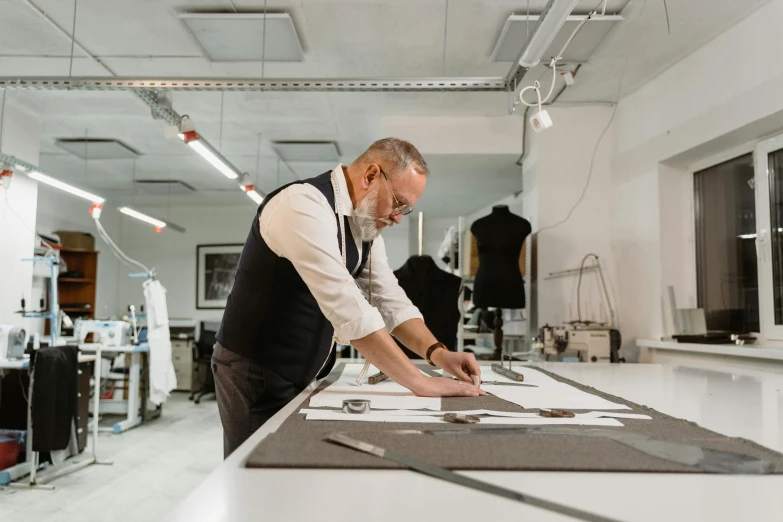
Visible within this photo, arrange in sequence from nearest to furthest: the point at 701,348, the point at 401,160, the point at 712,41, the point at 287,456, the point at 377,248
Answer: the point at 287,456, the point at 401,160, the point at 377,248, the point at 701,348, the point at 712,41

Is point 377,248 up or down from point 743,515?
up

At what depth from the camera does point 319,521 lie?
0.60m

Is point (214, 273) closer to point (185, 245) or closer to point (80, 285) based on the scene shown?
point (185, 245)

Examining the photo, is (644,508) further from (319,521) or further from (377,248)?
(377,248)

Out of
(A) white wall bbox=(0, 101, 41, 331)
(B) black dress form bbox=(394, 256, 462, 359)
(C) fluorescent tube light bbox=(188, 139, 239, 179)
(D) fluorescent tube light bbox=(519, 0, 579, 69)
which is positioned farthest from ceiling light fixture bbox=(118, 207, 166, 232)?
(D) fluorescent tube light bbox=(519, 0, 579, 69)

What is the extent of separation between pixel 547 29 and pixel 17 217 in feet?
16.8

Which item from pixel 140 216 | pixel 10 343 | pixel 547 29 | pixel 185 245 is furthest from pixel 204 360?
pixel 547 29

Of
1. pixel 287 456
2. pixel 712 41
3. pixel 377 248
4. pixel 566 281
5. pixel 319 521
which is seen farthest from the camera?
pixel 566 281

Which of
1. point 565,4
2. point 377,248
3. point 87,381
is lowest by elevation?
point 87,381

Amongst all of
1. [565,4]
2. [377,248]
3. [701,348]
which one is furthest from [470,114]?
[377,248]

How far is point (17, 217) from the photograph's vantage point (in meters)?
5.44

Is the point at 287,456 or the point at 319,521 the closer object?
the point at 319,521

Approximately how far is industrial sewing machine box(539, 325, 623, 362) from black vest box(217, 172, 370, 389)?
113 inches

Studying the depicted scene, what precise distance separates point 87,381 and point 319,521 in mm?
4500
